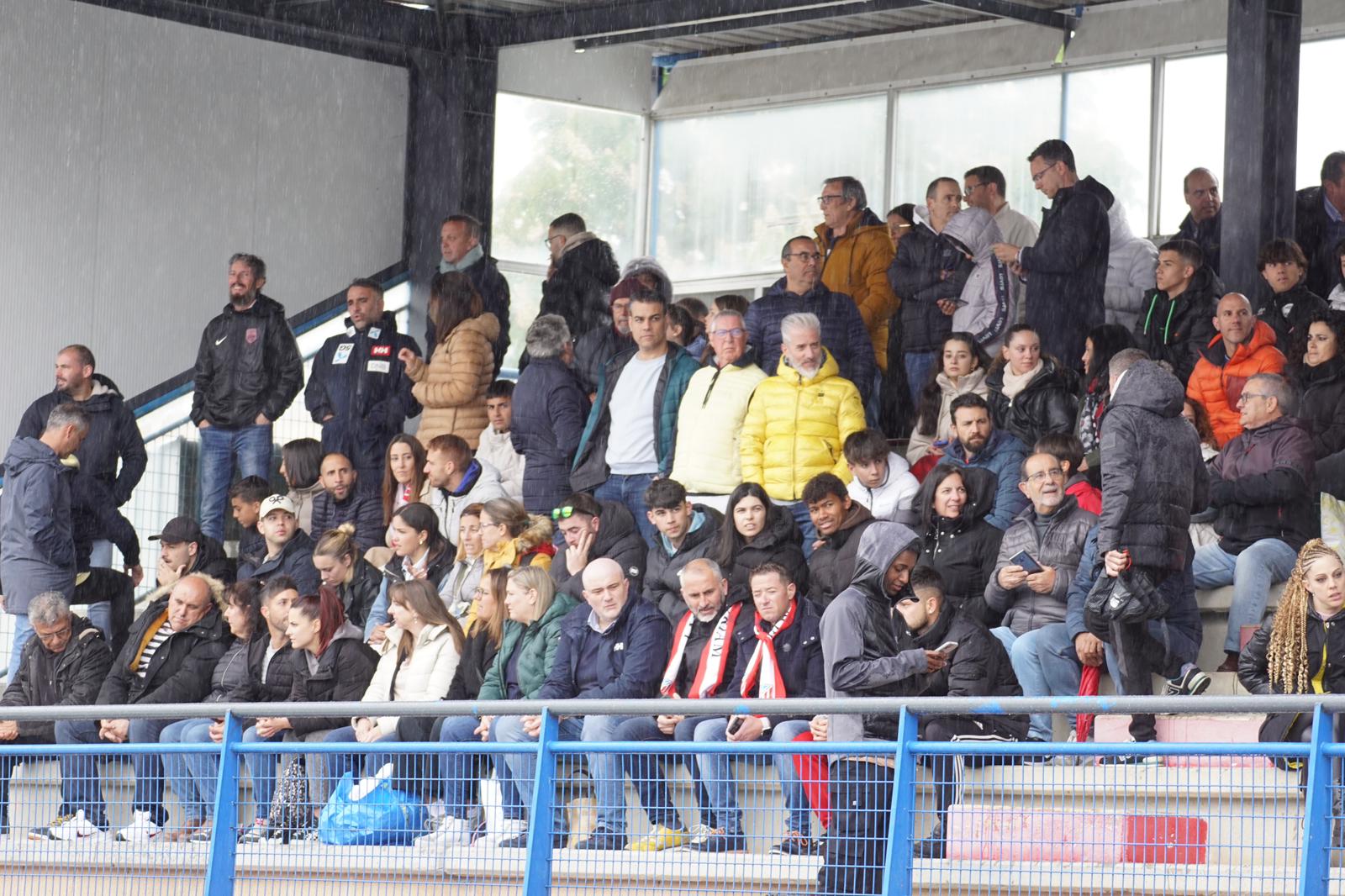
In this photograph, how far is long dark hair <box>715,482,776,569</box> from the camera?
1031 centimetres

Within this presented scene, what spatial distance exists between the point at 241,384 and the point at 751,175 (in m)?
6.29

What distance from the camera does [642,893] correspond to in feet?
23.9

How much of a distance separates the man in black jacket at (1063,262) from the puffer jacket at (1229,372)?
1068 mm

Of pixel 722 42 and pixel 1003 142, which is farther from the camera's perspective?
pixel 722 42

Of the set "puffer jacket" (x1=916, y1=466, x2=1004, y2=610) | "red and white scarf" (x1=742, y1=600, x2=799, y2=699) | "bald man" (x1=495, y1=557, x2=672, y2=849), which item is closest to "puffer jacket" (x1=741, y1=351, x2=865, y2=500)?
"puffer jacket" (x1=916, y1=466, x2=1004, y2=610)

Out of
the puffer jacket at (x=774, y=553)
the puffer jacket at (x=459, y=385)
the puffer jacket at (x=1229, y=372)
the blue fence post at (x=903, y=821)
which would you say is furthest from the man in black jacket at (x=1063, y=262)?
the blue fence post at (x=903, y=821)

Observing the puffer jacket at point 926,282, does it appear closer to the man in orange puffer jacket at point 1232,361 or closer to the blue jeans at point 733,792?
the man in orange puffer jacket at point 1232,361

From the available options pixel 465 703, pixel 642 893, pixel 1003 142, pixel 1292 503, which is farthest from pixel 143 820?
pixel 1003 142

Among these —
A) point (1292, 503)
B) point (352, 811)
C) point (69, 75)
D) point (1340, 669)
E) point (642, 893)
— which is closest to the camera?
point (642, 893)

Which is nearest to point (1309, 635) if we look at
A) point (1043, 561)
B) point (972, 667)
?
point (972, 667)

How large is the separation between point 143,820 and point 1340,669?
15.4ft

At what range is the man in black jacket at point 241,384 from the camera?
13.8 meters

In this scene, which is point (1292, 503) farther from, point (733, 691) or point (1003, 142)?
point (1003, 142)

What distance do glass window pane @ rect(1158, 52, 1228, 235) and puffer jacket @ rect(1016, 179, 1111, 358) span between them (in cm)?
414
